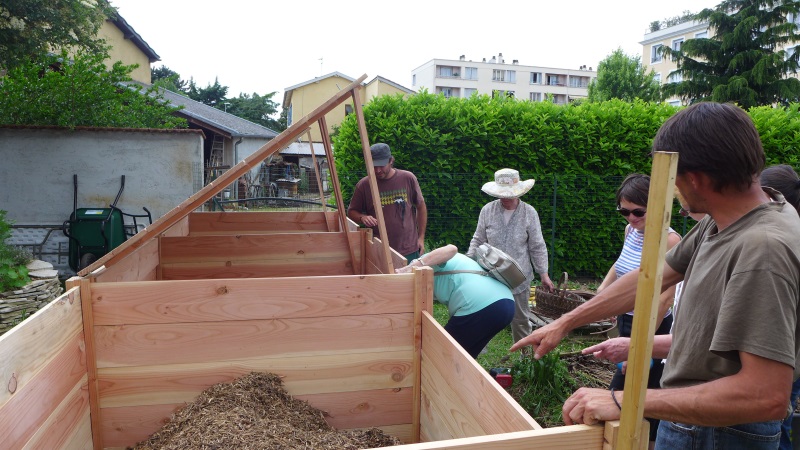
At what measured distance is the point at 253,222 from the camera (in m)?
5.56

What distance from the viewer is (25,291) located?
5348 millimetres

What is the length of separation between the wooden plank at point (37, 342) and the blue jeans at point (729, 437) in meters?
1.89

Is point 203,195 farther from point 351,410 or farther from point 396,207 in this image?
point 396,207

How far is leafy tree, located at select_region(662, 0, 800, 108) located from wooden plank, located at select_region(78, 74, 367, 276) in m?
21.6

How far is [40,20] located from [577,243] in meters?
8.39

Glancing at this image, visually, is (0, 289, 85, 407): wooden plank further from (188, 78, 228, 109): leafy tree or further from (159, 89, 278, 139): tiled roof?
(188, 78, 228, 109): leafy tree

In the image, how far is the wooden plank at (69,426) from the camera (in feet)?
5.55

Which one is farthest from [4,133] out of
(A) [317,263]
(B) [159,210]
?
(A) [317,263]

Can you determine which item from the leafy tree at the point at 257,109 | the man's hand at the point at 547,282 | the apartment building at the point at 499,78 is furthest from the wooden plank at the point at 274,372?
the apartment building at the point at 499,78

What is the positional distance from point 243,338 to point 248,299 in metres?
0.17

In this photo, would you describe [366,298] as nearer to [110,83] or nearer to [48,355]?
[48,355]

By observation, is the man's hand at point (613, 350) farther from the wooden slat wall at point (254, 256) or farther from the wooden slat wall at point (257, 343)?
the wooden slat wall at point (254, 256)

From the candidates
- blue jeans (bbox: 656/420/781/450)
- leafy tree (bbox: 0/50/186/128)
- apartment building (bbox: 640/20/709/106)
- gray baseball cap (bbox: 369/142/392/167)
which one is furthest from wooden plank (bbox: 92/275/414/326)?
apartment building (bbox: 640/20/709/106)

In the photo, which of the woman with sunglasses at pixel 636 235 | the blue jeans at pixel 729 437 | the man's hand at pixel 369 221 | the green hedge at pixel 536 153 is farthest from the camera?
the green hedge at pixel 536 153
